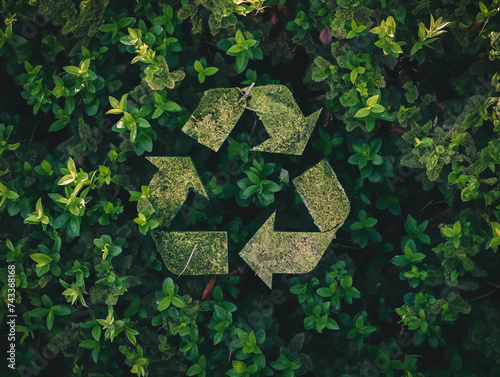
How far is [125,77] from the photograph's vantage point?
235 cm

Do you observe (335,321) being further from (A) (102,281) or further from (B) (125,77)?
(B) (125,77)

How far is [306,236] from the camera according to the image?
2287 millimetres

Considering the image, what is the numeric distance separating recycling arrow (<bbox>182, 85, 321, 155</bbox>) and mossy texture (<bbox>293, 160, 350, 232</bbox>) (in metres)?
0.14

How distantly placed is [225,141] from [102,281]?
2.62 ft

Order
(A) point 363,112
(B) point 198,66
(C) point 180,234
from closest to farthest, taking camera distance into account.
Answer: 1. (A) point 363,112
2. (B) point 198,66
3. (C) point 180,234

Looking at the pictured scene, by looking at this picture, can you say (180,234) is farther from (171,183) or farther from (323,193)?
(323,193)

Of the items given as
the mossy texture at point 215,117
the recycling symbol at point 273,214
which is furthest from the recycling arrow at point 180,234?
the mossy texture at point 215,117

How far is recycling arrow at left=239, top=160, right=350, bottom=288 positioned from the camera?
2.26 metres

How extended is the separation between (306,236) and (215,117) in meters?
0.66

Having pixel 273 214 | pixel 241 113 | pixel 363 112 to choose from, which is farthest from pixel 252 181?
pixel 363 112

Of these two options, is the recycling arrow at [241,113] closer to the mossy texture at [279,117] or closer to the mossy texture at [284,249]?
the mossy texture at [279,117]

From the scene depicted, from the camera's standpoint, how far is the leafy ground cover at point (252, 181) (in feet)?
7.00

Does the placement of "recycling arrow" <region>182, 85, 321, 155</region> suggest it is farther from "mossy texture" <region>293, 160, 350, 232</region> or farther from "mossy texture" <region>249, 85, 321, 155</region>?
"mossy texture" <region>293, 160, 350, 232</region>

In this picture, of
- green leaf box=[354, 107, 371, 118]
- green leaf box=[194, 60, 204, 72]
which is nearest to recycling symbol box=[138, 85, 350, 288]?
green leaf box=[194, 60, 204, 72]
